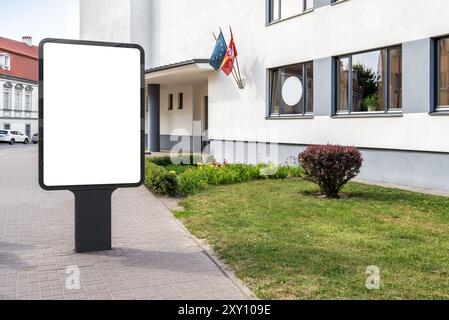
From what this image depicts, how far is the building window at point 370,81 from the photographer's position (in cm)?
1354

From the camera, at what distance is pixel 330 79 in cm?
1545

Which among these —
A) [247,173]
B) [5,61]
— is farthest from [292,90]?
[5,61]

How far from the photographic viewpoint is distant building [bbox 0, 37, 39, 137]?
61.7m

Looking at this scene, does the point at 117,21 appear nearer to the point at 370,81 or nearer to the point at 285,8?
the point at 285,8

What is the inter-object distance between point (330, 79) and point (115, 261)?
1090 cm

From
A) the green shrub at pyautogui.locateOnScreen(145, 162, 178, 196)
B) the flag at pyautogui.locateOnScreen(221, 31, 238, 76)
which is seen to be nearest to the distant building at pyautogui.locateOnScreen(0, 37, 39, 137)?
the flag at pyautogui.locateOnScreen(221, 31, 238, 76)

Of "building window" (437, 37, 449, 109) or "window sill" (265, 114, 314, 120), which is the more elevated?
"building window" (437, 37, 449, 109)

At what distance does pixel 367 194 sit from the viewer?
1131 cm

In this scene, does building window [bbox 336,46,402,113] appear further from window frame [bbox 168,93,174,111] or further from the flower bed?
window frame [bbox 168,93,174,111]

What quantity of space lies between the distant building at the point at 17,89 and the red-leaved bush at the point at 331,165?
5728 cm

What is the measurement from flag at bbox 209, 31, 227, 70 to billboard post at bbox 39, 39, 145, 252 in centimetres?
1380

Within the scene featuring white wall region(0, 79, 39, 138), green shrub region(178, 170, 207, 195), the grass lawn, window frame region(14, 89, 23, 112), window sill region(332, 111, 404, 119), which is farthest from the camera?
window frame region(14, 89, 23, 112)

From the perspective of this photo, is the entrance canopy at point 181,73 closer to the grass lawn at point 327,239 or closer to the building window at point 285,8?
the building window at point 285,8
